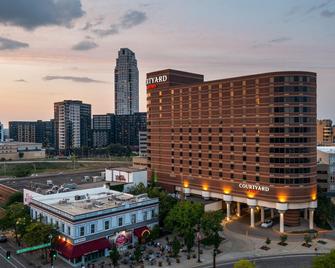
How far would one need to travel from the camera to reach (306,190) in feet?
295

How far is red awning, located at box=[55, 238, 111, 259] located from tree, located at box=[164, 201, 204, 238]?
15.9 meters

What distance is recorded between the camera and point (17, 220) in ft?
249

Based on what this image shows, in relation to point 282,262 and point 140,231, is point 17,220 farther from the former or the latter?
point 282,262

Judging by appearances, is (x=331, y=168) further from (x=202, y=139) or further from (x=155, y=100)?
(x=155, y=100)

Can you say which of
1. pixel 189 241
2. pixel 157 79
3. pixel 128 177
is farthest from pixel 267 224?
pixel 157 79

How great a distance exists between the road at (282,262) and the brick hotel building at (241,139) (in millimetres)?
18292

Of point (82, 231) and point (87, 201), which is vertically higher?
point (87, 201)

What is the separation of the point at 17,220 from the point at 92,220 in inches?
789

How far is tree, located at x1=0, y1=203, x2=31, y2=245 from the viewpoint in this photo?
241 feet

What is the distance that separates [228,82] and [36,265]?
240 feet

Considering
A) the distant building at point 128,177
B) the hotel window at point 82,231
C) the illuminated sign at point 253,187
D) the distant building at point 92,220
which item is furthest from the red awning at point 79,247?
the illuminated sign at point 253,187

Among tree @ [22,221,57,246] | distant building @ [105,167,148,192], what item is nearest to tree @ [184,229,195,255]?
tree @ [22,221,57,246]

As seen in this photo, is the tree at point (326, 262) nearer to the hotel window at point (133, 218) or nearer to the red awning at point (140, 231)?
the red awning at point (140, 231)

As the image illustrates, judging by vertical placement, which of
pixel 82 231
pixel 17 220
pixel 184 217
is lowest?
pixel 82 231
